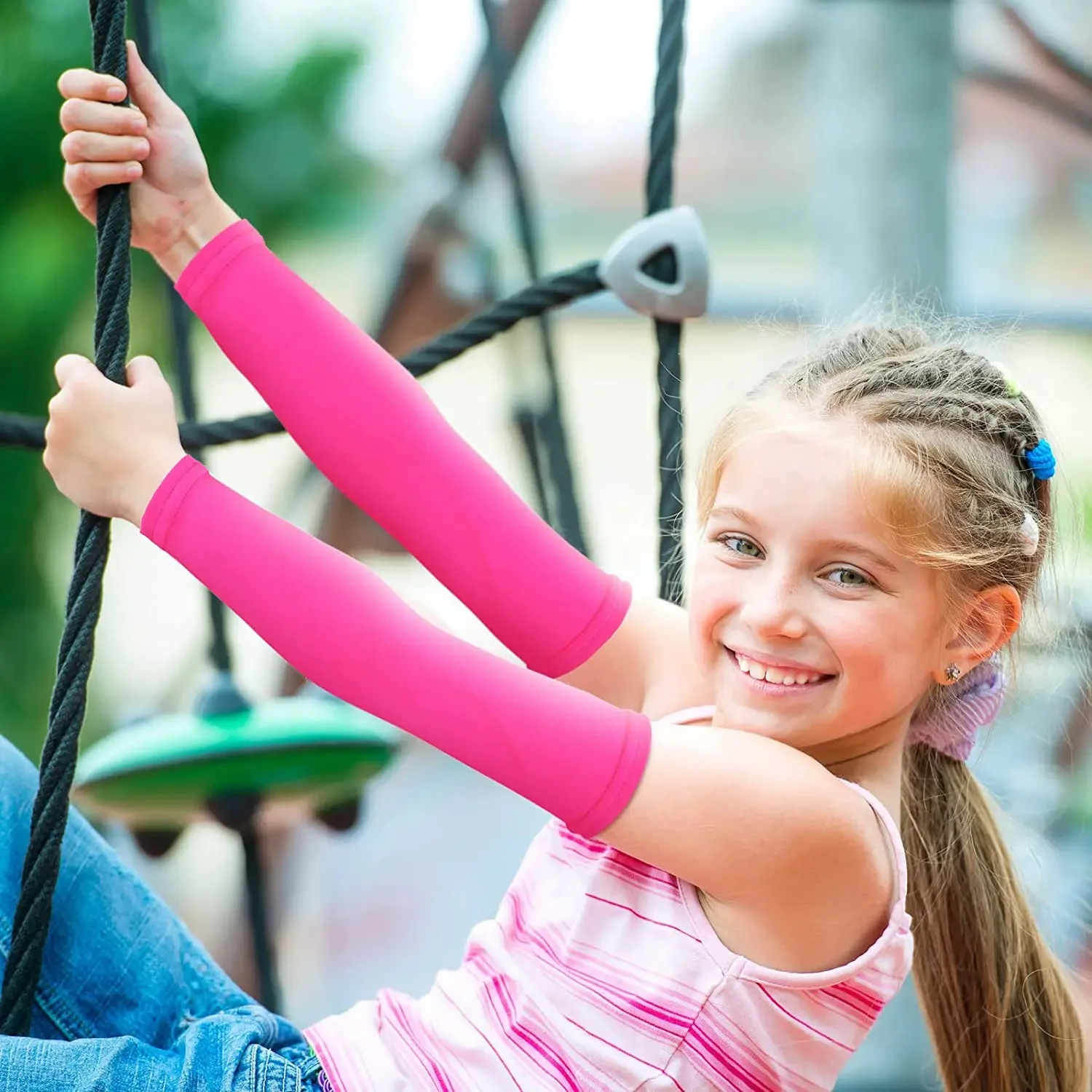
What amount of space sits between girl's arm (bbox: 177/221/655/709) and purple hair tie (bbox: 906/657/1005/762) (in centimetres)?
16

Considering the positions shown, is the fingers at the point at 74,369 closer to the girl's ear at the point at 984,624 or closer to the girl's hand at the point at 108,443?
the girl's hand at the point at 108,443

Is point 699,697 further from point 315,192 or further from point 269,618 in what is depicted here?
point 315,192

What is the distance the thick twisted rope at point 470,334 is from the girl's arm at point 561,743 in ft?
0.72

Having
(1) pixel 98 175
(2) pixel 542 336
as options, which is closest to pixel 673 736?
(1) pixel 98 175

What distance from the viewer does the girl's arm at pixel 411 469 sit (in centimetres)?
84

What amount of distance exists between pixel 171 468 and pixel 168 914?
0.89 feet

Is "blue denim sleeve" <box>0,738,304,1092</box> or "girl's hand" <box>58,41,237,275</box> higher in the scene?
"girl's hand" <box>58,41,237,275</box>

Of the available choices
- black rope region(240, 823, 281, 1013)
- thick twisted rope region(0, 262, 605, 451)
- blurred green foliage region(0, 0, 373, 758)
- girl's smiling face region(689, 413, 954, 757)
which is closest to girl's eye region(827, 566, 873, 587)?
girl's smiling face region(689, 413, 954, 757)

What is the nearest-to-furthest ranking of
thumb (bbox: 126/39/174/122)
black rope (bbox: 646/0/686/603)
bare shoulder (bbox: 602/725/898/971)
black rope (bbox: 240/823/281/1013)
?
bare shoulder (bbox: 602/725/898/971) < thumb (bbox: 126/39/174/122) < black rope (bbox: 646/0/686/603) < black rope (bbox: 240/823/281/1013)

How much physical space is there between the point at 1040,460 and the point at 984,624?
88 mm

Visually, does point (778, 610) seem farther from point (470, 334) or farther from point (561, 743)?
point (470, 334)

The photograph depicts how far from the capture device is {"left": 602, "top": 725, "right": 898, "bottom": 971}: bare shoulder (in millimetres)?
670

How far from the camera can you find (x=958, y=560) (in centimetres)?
70

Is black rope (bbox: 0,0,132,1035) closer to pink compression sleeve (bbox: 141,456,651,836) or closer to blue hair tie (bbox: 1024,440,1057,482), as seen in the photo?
pink compression sleeve (bbox: 141,456,651,836)
